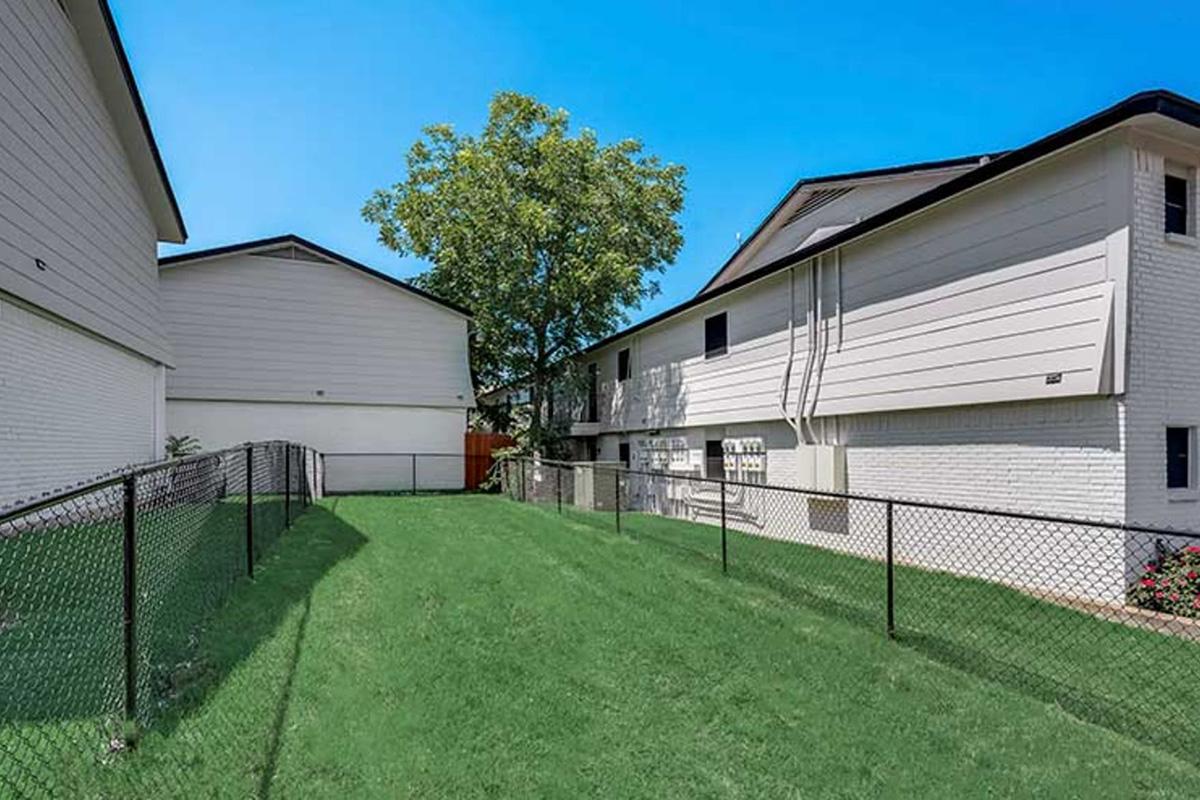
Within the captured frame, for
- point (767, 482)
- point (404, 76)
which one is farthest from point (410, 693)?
point (404, 76)

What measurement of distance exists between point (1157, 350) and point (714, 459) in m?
8.25

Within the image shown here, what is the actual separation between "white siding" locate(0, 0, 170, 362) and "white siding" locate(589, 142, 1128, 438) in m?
10.6

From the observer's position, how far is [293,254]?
18203mm

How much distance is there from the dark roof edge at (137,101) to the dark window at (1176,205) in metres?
13.9

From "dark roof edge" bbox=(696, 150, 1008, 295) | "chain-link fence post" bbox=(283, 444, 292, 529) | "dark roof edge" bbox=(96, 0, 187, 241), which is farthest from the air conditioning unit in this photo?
"dark roof edge" bbox=(96, 0, 187, 241)

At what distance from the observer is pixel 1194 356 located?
689cm

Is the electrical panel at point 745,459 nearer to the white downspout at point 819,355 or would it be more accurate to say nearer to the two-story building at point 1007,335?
the two-story building at point 1007,335

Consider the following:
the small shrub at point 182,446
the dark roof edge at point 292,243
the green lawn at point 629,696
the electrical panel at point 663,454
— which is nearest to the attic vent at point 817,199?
the electrical panel at point 663,454

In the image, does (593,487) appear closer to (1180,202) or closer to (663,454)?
(663,454)

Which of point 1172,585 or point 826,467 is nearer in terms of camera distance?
point 1172,585

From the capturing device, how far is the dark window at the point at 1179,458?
6891 mm

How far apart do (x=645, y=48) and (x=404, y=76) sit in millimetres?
5475

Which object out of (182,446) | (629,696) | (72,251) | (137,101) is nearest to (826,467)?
(629,696)

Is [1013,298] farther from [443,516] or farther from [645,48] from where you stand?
[645,48]
